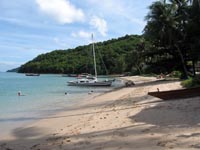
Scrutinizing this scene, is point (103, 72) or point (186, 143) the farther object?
point (103, 72)

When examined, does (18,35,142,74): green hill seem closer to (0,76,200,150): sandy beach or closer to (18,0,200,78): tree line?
(18,0,200,78): tree line

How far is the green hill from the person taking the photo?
131 meters

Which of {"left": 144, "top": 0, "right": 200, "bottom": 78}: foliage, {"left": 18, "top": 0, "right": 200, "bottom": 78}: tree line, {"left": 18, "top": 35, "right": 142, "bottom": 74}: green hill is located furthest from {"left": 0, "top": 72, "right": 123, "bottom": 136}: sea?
{"left": 18, "top": 35, "right": 142, "bottom": 74}: green hill

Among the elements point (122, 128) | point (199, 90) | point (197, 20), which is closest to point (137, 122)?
point (122, 128)

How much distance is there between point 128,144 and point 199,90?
10000mm

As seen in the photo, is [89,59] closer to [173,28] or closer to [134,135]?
[173,28]

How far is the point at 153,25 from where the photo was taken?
144 ft

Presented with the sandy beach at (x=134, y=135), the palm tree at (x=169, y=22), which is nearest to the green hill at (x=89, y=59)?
the palm tree at (x=169, y=22)

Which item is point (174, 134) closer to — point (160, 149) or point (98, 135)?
point (160, 149)

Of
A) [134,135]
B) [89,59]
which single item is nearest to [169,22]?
[134,135]

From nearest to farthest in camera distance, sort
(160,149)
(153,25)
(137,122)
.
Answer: (160,149)
(137,122)
(153,25)

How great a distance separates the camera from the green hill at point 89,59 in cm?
13138

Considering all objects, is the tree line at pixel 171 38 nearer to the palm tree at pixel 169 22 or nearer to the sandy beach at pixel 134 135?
the palm tree at pixel 169 22

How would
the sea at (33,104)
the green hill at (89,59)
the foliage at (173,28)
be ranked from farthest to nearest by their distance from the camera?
the green hill at (89,59), the foliage at (173,28), the sea at (33,104)
